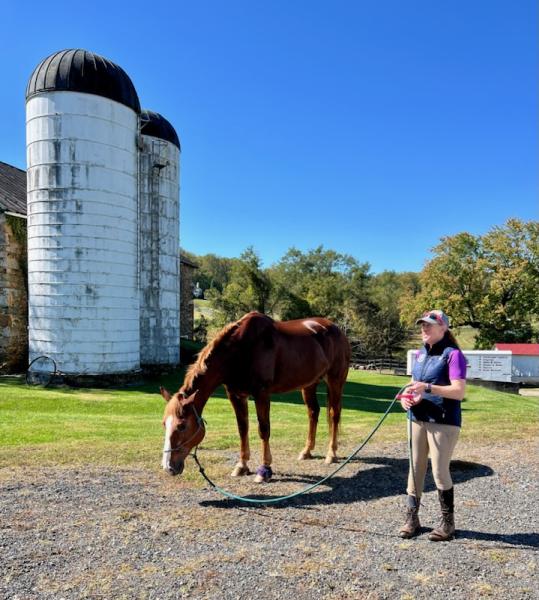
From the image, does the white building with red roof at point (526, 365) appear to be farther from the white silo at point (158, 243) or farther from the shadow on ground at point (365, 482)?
the shadow on ground at point (365, 482)

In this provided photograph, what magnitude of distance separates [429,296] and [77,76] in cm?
3091

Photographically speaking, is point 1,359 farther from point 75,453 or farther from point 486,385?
point 486,385

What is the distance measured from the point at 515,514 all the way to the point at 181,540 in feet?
11.8

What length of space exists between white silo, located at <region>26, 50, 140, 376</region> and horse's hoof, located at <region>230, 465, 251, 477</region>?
37.7ft

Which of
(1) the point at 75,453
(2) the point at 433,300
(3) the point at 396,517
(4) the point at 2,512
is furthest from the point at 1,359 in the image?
(2) the point at 433,300

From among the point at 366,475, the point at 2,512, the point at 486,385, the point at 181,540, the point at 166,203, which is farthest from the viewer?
the point at 486,385

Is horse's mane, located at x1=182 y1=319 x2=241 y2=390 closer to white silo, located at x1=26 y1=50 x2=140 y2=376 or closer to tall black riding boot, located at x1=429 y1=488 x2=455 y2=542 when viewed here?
tall black riding boot, located at x1=429 y1=488 x2=455 y2=542

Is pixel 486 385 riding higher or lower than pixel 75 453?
lower

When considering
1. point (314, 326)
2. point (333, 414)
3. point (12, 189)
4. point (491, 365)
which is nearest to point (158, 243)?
point (12, 189)

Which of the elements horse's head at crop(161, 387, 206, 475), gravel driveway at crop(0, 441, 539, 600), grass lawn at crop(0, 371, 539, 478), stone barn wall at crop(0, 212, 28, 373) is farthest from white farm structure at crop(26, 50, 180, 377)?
horse's head at crop(161, 387, 206, 475)

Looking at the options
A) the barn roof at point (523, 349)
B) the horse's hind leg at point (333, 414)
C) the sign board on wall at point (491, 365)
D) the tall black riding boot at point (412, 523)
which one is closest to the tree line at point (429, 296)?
the barn roof at point (523, 349)

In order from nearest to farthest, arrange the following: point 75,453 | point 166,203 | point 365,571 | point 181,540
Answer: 1. point 365,571
2. point 181,540
3. point 75,453
4. point 166,203

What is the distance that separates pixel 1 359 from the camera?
61.9 ft

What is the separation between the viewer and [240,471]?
634cm
